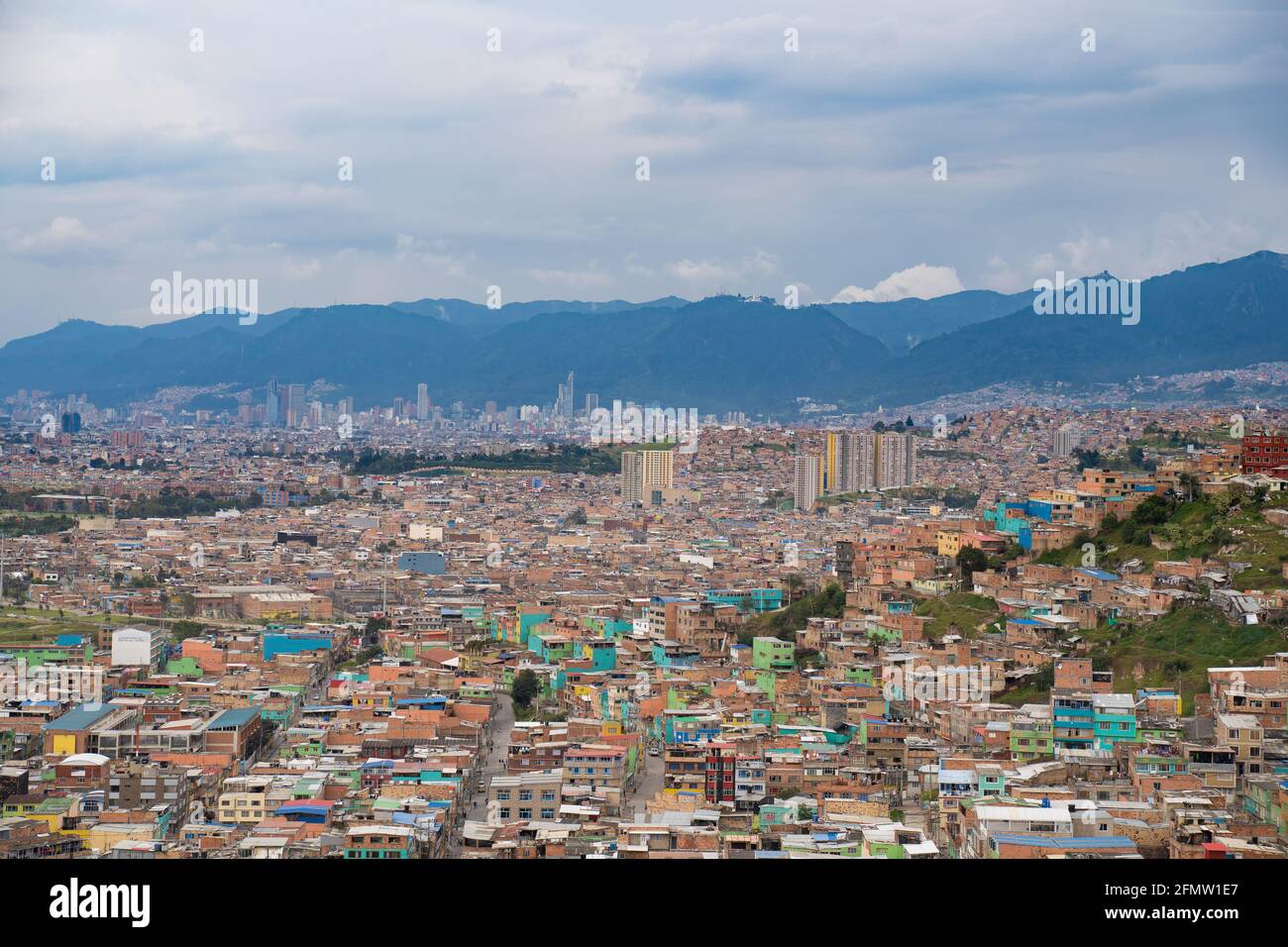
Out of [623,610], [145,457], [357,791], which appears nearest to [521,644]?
[623,610]

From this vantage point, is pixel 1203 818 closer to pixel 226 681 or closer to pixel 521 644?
pixel 226 681

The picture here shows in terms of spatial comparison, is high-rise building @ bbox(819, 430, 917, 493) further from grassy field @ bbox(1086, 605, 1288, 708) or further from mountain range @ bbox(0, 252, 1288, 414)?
grassy field @ bbox(1086, 605, 1288, 708)

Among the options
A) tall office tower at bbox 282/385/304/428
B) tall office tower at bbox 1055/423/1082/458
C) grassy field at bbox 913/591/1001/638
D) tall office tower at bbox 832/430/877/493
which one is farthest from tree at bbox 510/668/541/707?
tall office tower at bbox 282/385/304/428

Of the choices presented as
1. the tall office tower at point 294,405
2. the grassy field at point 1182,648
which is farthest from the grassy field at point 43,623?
the tall office tower at point 294,405

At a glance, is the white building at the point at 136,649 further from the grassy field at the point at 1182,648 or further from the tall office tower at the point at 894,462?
the tall office tower at the point at 894,462

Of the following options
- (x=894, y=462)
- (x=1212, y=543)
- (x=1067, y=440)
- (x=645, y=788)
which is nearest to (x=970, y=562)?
(x=1212, y=543)

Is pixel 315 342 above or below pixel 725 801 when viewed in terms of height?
above
